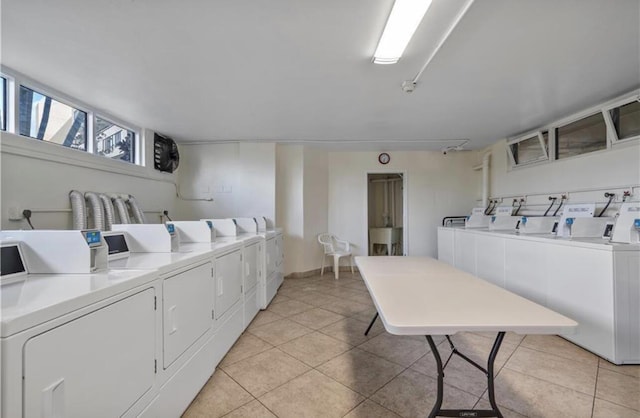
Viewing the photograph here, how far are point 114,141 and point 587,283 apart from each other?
5.38m

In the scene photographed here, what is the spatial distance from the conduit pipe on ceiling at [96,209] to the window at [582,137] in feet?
18.6

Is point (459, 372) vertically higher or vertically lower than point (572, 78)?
lower

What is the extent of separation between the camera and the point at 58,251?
Result: 128cm

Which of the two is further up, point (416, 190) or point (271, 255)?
point (416, 190)

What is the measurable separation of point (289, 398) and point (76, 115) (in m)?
3.62

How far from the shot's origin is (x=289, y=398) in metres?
1.78

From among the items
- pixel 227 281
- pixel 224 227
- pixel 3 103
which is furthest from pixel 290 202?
pixel 3 103

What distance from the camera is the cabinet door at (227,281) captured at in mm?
2164

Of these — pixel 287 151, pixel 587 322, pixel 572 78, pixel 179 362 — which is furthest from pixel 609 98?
pixel 179 362

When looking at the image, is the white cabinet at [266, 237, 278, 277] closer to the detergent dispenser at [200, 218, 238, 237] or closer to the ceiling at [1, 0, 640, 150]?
the detergent dispenser at [200, 218, 238, 237]

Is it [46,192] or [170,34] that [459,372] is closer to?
[170,34]

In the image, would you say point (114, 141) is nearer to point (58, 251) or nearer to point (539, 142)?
point (58, 251)

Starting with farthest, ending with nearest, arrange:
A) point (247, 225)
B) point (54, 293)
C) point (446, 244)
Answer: point (446, 244) → point (247, 225) → point (54, 293)

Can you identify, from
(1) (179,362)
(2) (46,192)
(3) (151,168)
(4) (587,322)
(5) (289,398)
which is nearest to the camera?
(1) (179,362)
